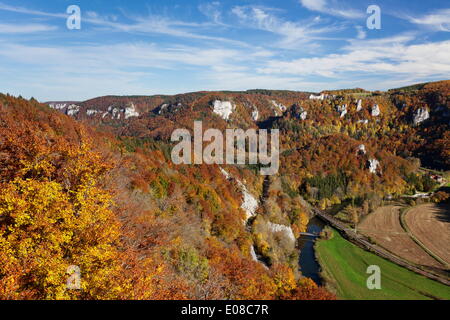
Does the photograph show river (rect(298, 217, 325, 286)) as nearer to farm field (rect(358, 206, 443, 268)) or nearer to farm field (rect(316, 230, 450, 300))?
farm field (rect(316, 230, 450, 300))

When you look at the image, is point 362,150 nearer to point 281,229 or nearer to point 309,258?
point 281,229

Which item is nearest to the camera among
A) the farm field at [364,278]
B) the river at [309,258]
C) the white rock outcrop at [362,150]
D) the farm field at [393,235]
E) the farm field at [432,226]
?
the farm field at [364,278]

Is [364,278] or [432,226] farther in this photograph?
[432,226]

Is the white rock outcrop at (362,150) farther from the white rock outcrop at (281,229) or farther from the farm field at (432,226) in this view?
the white rock outcrop at (281,229)

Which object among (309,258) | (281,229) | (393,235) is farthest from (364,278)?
(393,235)

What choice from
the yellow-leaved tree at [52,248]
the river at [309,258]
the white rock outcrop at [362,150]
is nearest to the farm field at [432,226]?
the river at [309,258]
